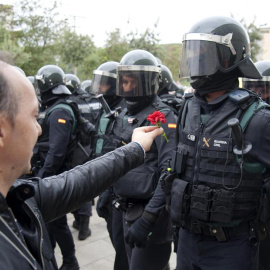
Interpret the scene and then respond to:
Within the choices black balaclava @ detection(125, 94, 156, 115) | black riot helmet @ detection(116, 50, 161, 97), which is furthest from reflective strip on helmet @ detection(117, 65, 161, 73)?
black balaclava @ detection(125, 94, 156, 115)

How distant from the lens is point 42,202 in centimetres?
166

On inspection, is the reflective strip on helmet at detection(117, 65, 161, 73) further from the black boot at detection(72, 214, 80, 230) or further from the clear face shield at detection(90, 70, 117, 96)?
the black boot at detection(72, 214, 80, 230)

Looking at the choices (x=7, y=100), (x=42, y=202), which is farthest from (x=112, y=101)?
(x=7, y=100)

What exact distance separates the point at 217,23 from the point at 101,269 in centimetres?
312

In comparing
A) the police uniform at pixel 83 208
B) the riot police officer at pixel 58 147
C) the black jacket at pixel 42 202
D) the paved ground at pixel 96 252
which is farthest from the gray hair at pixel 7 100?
the police uniform at pixel 83 208

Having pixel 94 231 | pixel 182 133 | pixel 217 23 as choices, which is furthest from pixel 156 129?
pixel 94 231

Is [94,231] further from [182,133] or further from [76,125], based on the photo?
[182,133]

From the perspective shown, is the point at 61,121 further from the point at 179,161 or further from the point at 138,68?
the point at 179,161

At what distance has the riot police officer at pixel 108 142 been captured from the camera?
11.5ft

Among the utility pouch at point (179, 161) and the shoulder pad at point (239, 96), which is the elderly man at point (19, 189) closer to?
the utility pouch at point (179, 161)

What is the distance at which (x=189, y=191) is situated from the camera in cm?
239

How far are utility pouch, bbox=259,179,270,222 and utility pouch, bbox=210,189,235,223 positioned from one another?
17cm

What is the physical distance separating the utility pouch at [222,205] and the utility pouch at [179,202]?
202mm

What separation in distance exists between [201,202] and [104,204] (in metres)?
1.58
